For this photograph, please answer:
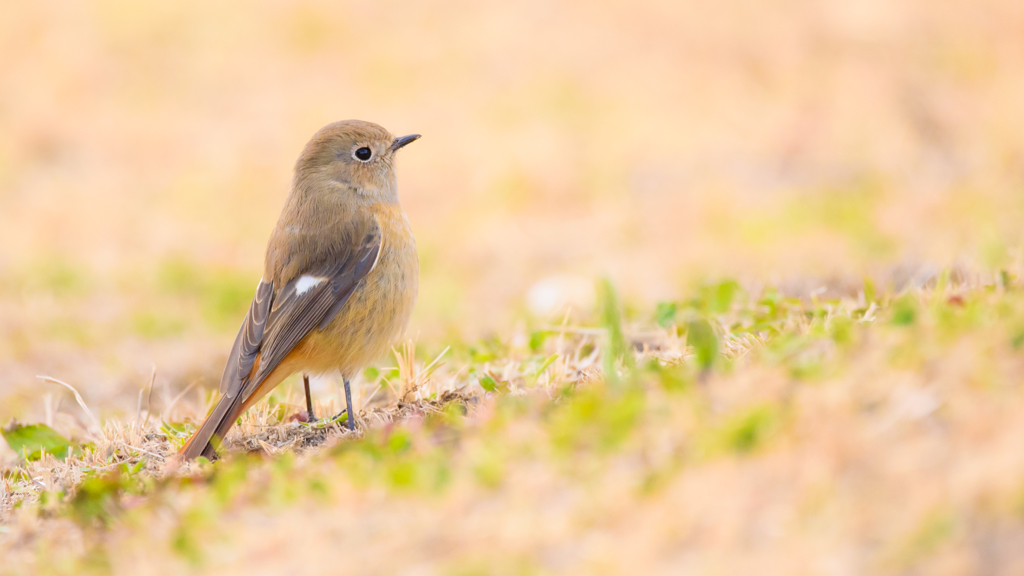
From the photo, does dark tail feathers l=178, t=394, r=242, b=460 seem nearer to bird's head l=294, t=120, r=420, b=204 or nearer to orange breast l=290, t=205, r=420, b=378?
orange breast l=290, t=205, r=420, b=378

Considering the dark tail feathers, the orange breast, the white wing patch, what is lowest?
the dark tail feathers

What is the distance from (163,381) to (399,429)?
4778mm

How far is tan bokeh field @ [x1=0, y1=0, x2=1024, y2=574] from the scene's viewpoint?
921cm

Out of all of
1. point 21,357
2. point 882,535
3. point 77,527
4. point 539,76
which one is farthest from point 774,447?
point 539,76

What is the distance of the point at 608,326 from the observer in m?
3.75

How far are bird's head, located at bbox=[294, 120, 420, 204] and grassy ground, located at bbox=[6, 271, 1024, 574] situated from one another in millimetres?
2102

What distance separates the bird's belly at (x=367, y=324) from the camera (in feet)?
15.5

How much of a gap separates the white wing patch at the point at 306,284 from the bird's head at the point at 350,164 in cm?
67

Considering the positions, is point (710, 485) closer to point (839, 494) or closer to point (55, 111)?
point (839, 494)

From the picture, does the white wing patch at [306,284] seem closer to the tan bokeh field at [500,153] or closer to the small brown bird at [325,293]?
the small brown bird at [325,293]

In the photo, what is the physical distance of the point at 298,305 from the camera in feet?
15.6

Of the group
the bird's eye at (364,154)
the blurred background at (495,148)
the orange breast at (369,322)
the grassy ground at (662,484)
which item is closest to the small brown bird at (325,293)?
the orange breast at (369,322)

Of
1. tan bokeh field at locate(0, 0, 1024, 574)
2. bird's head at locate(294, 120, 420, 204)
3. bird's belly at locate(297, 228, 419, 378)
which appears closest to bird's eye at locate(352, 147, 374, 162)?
bird's head at locate(294, 120, 420, 204)

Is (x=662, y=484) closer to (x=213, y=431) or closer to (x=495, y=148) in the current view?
(x=213, y=431)
